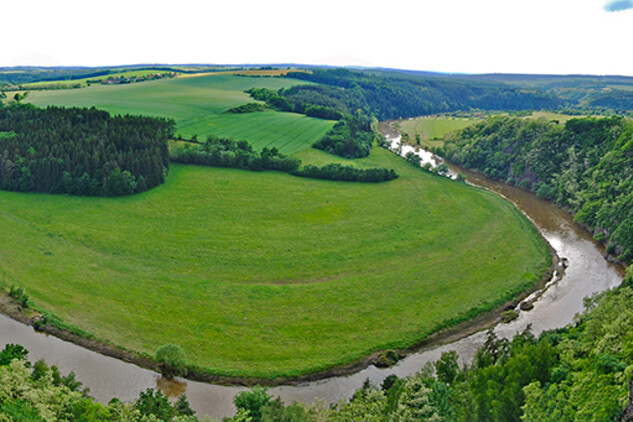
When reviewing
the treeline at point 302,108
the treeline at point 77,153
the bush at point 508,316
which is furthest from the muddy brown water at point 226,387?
the treeline at point 302,108

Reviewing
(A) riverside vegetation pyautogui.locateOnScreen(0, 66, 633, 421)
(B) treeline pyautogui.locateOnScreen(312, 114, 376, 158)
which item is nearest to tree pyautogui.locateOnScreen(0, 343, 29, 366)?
(A) riverside vegetation pyautogui.locateOnScreen(0, 66, 633, 421)

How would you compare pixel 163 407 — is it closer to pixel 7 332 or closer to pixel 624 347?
pixel 7 332

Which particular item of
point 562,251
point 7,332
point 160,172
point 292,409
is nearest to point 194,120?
point 160,172

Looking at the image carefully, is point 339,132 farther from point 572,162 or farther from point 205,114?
point 572,162

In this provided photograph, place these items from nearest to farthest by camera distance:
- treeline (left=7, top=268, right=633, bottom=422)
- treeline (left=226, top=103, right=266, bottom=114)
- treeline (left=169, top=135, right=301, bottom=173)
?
1. treeline (left=7, top=268, right=633, bottom=422)
2. treeline (left=169, top=135, right=301, bottom=173)
3. treeline (left=226, top=103, right=266, bottom=114)

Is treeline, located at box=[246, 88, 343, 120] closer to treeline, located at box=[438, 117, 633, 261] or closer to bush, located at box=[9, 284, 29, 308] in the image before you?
treeline, located at box=[438, 117, 633, 261]

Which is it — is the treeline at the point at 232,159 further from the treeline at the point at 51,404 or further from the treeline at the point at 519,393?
the treeline at the point at 51,404
